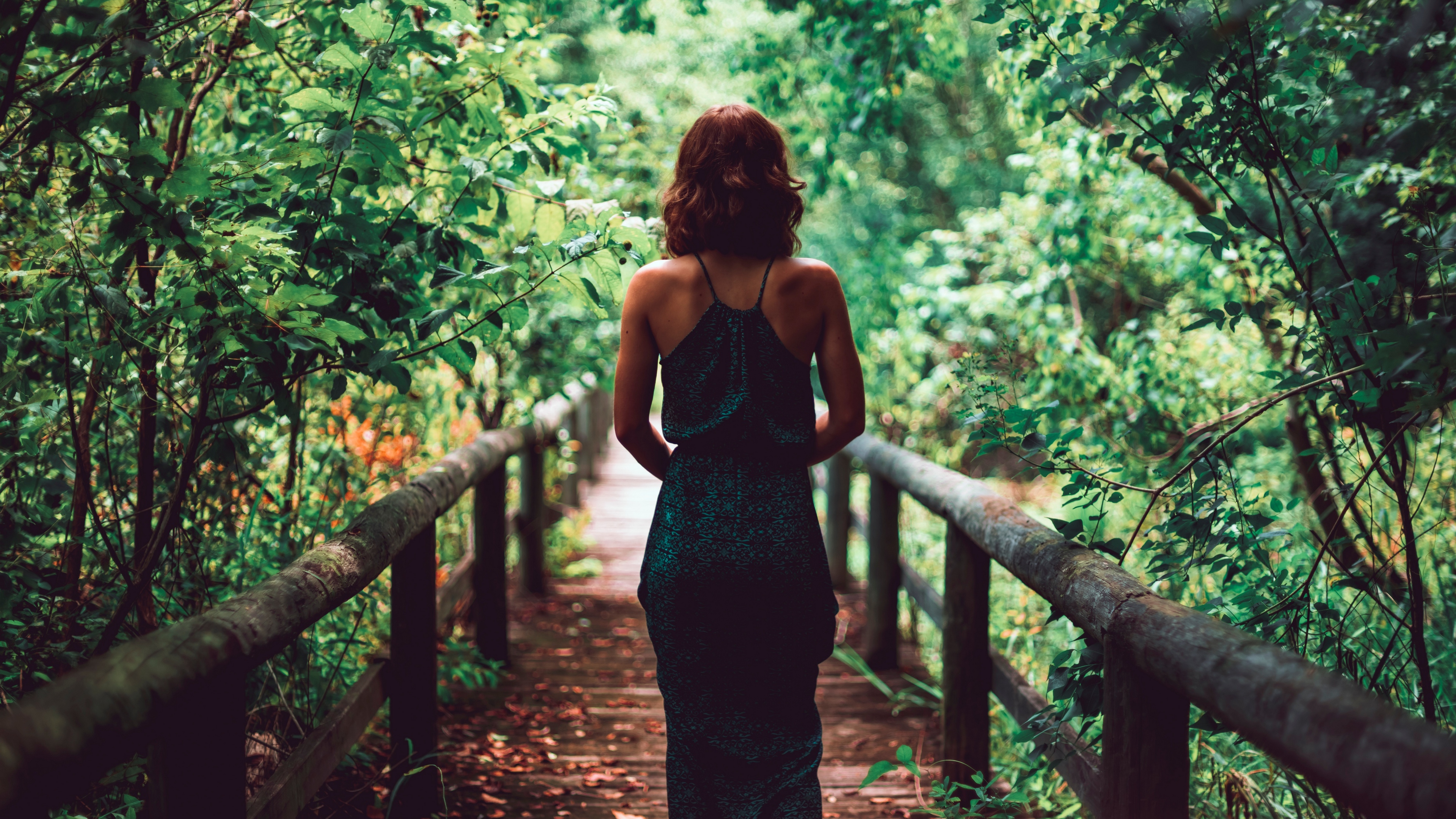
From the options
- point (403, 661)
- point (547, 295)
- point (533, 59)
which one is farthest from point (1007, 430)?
point (547, 295)

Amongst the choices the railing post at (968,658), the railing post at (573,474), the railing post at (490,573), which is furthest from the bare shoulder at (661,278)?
the railing post at (573,474)

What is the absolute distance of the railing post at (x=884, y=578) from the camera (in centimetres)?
421

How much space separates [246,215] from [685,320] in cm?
93

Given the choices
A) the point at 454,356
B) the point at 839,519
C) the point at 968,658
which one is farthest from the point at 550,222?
the point at 839,519

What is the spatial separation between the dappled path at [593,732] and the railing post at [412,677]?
0.12 meters

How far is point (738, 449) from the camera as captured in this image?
2107mm

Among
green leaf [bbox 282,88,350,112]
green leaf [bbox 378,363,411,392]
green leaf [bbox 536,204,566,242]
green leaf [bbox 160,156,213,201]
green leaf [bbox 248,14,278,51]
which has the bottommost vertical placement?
green leaf [bbox 378,363,411,392]

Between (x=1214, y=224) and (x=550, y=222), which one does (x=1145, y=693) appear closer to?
(x=1214, y=224)

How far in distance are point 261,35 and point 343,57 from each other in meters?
0.22

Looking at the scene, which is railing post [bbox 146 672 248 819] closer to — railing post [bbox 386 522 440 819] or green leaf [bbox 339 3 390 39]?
railing post [bbox 386 522 440 819]

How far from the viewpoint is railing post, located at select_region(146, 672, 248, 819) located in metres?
1.41

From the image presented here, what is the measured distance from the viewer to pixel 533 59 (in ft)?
10.2

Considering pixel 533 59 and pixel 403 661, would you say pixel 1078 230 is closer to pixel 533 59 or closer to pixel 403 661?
pixel 533 59

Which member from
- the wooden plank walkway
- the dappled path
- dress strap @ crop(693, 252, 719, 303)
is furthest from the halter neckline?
the dappled path
